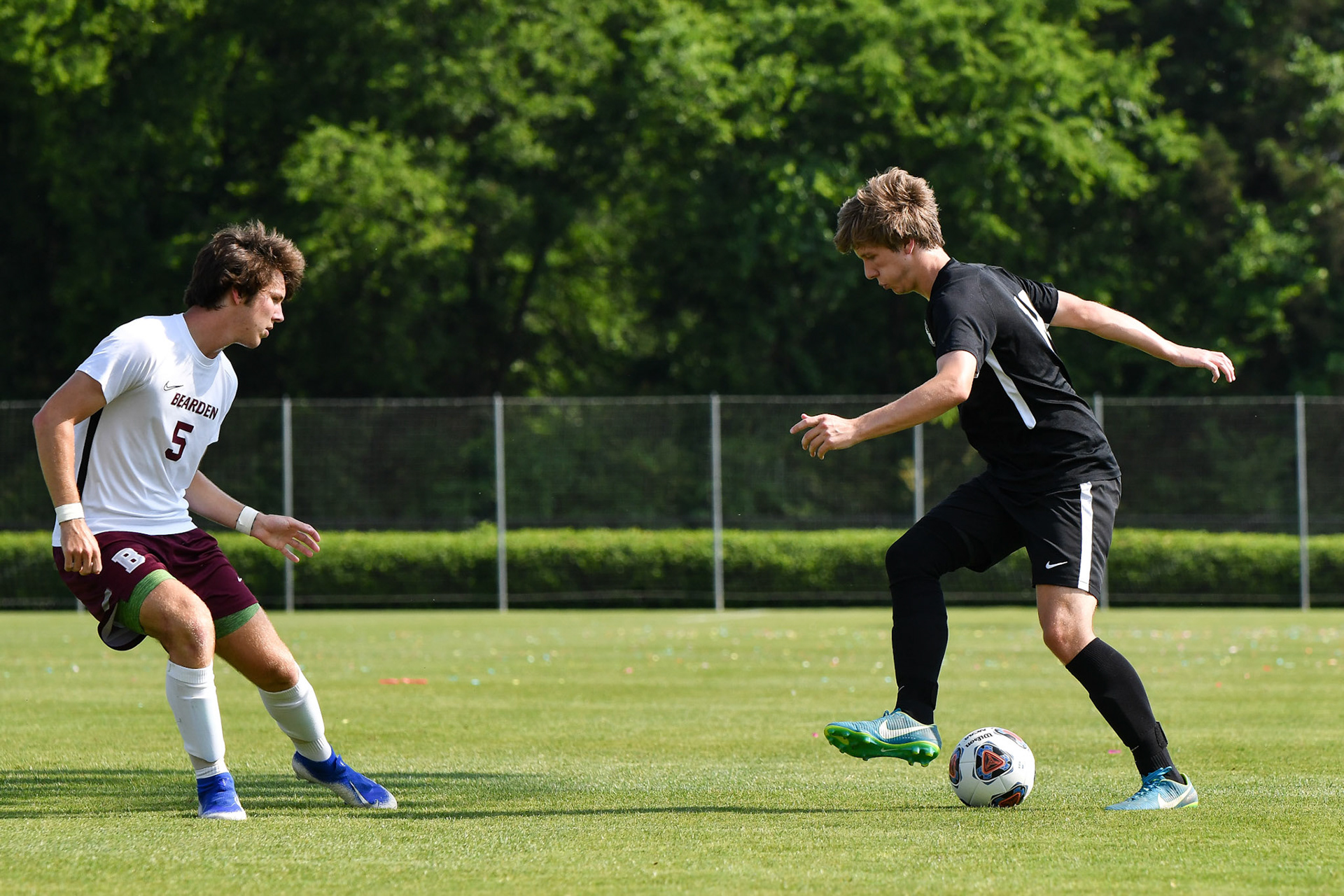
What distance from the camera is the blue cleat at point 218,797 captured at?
5.12 m

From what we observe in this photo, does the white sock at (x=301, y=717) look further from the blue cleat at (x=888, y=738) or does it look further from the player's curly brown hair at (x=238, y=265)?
the blue cleat at (x=888, y=738)

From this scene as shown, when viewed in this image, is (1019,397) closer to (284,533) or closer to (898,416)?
(898,416)

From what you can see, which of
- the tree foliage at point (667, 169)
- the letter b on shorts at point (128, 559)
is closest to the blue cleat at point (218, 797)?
the letter b on shorts at point (128, 559)

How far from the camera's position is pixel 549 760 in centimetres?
681

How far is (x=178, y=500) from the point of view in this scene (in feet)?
17.4

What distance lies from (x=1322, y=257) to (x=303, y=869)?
90.4ft

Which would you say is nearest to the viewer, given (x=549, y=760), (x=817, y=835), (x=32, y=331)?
(x=817, y=835)

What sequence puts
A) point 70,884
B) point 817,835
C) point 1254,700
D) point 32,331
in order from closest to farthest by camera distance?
1. point 70,884
2. point 817,835
3. point 1254,700
4. point 32,331

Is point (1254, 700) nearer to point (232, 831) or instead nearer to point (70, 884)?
point (232, 831)

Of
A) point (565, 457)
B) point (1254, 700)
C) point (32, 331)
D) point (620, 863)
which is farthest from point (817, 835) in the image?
point (32, 331)

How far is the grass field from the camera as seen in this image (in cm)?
418

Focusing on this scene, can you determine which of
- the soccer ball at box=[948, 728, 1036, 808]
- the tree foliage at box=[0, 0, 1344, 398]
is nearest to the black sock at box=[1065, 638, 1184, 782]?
the soccer ball at box=[948, 728, 1036, 808]

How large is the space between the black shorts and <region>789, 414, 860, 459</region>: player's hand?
717 millimetres

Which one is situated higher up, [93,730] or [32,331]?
[32,331]
